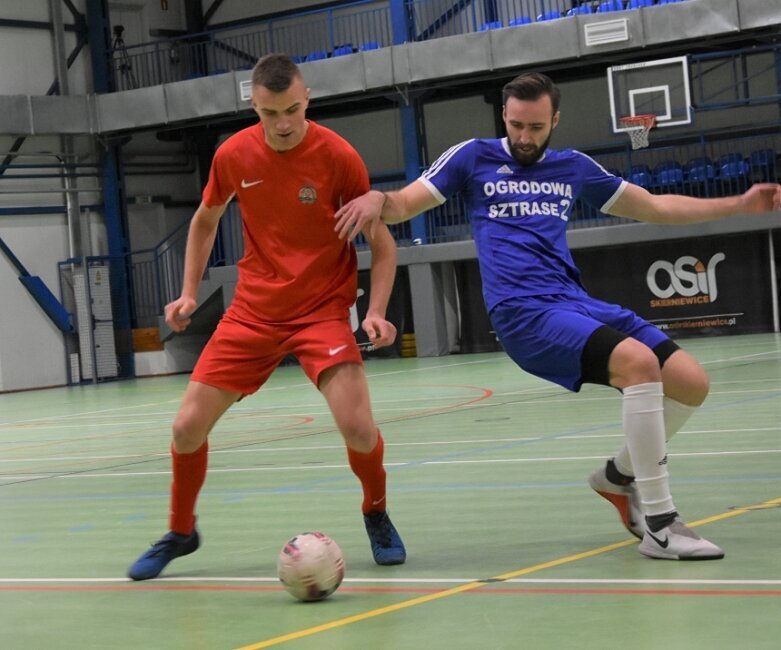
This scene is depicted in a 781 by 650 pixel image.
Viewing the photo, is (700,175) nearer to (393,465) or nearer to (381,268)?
(393,465)

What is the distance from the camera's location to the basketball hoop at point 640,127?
22.7m

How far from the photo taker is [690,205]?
561cm

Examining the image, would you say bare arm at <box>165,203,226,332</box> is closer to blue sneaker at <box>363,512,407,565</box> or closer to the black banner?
blue sneaker at <box>363,512,407,565</box>

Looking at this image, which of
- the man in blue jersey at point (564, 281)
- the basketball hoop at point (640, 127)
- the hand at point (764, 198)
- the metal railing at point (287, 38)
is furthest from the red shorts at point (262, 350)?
the metal railing at point (287, 38)

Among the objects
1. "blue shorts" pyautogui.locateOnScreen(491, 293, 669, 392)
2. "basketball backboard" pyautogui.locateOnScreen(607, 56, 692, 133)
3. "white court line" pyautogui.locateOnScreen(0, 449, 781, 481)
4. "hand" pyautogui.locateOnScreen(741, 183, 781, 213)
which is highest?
"basketball backboard" pyautogui.locateOnScreen(607, 56, 692, 133)

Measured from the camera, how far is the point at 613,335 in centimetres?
512

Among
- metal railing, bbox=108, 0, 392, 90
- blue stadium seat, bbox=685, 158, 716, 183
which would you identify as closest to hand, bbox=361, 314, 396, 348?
blue stadium seat, bbox=685, 158, 716, 183

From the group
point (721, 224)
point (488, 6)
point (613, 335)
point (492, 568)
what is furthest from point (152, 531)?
point (488, 6)

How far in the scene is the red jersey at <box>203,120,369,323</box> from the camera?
545 cm

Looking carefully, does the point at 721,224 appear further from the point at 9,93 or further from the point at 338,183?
the point at 338,183

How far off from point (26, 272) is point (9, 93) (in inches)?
152

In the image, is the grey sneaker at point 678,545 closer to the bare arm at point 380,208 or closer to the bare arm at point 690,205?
the bare arm at point 690,205

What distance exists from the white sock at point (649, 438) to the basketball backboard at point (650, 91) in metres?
18.3

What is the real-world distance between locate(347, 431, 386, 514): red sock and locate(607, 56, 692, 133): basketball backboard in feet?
59.5
